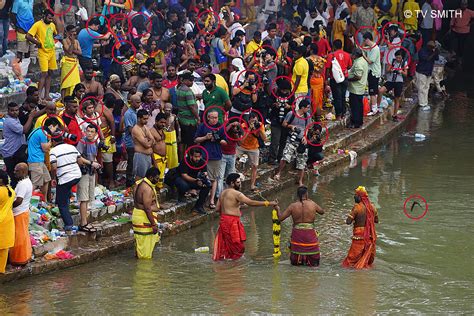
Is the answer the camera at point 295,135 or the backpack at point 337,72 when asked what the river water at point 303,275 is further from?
the backpack at point 337,72

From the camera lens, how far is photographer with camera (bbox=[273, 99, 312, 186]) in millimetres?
19094

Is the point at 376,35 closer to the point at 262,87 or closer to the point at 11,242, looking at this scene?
the point at 262,87

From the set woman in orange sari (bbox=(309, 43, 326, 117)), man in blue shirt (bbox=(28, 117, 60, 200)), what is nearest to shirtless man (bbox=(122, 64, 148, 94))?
man in blue shirt (bbox=(28, 117, 60, 200))

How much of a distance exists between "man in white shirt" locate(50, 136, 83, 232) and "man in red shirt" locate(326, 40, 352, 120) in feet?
26.6

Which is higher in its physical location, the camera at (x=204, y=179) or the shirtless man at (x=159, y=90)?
the shirtless man at (x=159, y=90)

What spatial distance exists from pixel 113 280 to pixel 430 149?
992 centimetres

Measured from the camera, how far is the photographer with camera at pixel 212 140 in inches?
674

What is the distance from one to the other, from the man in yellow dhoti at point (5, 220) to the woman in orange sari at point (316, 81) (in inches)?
336

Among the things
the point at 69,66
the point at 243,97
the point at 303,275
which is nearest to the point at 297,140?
the point at 243,97

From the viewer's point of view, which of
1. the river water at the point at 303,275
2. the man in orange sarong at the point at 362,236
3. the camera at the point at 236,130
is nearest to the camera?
the river water at the point at 303,275

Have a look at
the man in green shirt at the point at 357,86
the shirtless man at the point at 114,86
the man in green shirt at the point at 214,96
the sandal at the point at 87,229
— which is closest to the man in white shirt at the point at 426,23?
the man in green shirt at the point at 357,86

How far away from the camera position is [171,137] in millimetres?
17516

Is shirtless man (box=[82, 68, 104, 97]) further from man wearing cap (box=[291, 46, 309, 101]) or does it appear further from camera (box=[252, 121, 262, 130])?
man wearing cap (box=[291, 46, 309, 101])

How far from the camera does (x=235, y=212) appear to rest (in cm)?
1545
